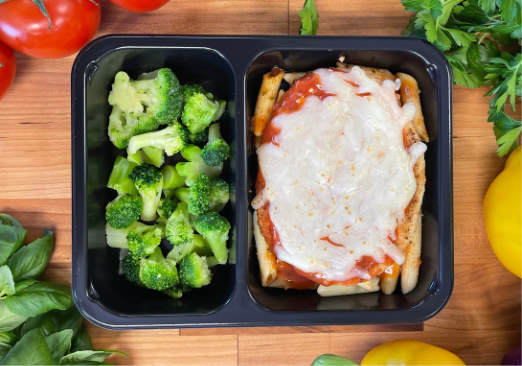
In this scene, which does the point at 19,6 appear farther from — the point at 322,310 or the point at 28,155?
the point at 322,310

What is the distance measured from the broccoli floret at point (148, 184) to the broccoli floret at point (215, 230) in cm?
15

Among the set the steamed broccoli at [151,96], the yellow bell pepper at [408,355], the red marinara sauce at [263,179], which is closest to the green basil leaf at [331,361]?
the yellow bell pepper at [408,355]

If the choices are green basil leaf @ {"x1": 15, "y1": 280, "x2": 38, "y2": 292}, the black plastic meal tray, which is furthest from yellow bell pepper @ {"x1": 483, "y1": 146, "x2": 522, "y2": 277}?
green basil leaf @ {"x1": 15, "y1": 280, "x2": 38, "y2": 292}

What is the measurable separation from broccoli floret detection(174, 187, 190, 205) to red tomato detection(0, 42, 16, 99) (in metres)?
0.61

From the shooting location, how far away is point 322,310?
1524mm

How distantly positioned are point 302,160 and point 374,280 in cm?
45

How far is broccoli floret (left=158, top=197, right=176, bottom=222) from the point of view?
5.32ft

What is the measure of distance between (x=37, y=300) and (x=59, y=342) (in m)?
0.14

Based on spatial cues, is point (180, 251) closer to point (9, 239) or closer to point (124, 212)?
point (124, 212)

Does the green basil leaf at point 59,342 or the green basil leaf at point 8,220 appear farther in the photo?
the green basil leaf at point 8,220

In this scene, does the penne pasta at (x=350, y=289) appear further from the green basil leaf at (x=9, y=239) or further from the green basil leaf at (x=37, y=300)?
the green basil leaf at (x=9, y=239)

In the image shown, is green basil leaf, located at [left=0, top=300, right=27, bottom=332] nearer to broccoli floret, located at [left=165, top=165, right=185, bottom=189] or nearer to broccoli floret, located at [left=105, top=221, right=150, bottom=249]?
broccoli floret, located at [left=105, top=221, right=150, bottom=249]

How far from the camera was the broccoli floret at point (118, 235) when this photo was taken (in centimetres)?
160

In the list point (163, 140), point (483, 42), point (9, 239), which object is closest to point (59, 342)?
point (9, 239)
